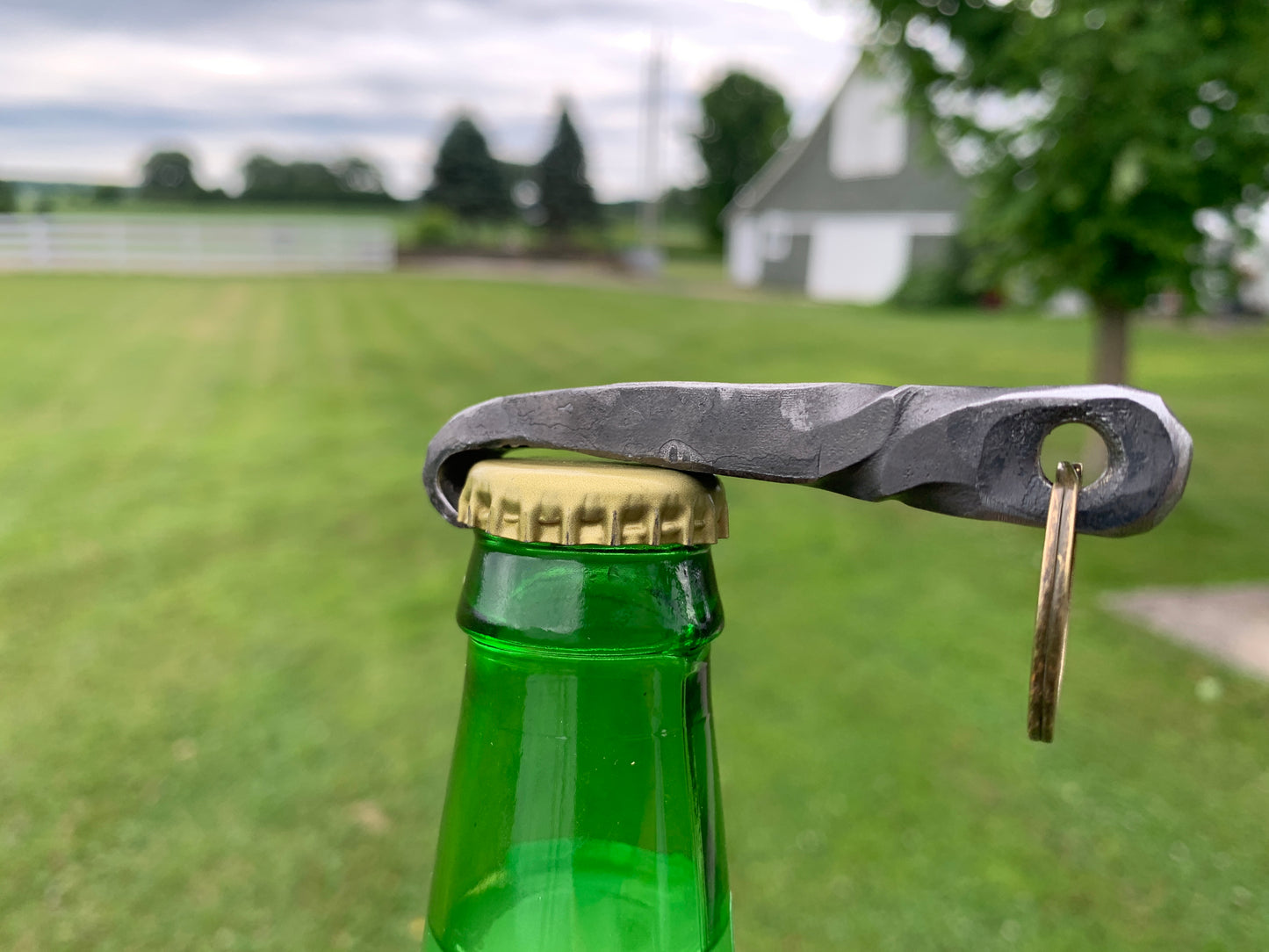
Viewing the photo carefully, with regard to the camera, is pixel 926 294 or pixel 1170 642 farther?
pixel 926 294

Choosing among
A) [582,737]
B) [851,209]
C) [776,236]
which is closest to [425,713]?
[582,737]

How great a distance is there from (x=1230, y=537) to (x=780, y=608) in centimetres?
302

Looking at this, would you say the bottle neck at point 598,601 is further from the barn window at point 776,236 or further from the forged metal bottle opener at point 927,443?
the barn window at point 776,236

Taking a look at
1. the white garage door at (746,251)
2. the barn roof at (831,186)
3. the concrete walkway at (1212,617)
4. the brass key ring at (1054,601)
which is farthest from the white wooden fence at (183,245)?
the brass key ring at (1054,601)

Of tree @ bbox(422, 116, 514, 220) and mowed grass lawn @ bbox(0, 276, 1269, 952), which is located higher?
tree @ bbox(422, 116, 514, 220)

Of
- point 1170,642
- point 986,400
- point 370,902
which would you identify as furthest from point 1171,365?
point 986,400

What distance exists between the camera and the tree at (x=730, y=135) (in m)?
52.6

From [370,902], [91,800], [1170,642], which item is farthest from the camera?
[1170,642]

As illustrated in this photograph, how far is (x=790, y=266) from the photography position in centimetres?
2591

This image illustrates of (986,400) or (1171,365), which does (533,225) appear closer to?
(1171,365)

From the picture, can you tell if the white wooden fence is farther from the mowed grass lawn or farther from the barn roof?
the mowed grass lawn

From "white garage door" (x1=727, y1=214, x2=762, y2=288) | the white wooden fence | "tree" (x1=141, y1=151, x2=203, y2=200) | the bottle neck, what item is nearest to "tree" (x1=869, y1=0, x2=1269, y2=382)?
the bottle neck

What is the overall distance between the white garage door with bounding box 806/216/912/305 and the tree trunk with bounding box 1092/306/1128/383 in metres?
16.8

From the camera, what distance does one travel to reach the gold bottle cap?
0.70m
